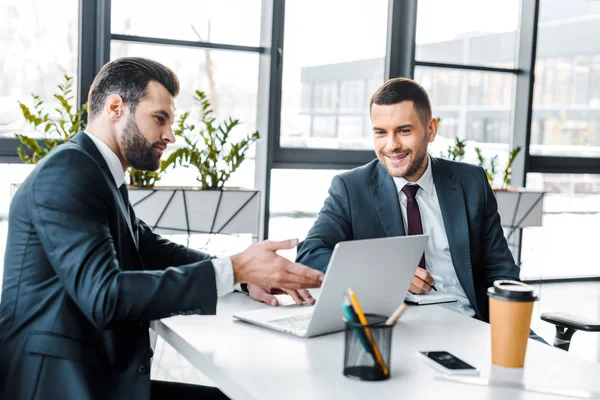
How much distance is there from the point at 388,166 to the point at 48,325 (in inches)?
50.6

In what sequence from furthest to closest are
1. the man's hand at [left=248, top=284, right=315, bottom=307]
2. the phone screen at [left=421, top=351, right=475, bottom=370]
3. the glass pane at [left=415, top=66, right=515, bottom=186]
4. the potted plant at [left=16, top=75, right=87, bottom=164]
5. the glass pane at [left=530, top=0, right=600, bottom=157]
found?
1. the glass pane at [left=530, top=0, right=600, bottom=157]
2. the glass pane at [left=415, top=66, right=515, bottom=186]
3. the potted plant at [left=16, top=75, right=87, bottom=164]
4. the man's hand at [left=248, top=284, right=315, bottom=307]
5. the phone screen at [left=421, top=351, right=475, bottom=370]

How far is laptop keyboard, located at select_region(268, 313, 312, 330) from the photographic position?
155 cm

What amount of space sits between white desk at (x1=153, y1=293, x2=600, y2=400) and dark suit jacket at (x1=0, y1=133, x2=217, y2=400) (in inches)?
4.1

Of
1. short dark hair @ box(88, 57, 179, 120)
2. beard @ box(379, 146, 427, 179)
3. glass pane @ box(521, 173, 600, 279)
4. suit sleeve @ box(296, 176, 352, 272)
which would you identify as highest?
short dark hair @ box(88, 57, 179, 120)

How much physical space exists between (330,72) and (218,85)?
2.54ft

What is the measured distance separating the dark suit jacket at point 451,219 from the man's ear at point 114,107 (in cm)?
77

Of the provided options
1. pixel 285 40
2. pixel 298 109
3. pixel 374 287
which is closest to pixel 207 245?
pixel 298 109

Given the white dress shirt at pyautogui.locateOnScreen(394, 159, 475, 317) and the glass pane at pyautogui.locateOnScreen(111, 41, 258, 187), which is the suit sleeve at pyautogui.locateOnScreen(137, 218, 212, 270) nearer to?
the white dress shirt at pyautogui.locateOnScreen(394, 159, 475, 317)

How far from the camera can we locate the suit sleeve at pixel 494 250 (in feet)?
7.43

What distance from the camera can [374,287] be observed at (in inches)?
58.2

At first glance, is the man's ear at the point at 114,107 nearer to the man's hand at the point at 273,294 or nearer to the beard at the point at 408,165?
the man's hand at the point at 273,294

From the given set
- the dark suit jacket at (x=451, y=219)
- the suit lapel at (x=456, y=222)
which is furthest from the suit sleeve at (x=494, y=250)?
the suit lapel at (x=456, y=222)

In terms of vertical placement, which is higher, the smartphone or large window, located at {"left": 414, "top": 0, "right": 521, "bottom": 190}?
large window, located at {"left": 414, "top": 0, "right": 521, "bottom": 190}

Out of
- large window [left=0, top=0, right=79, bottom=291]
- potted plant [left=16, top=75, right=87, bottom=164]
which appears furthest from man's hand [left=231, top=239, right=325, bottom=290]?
large window [left=0, top=0, right=79, bottom=291]
